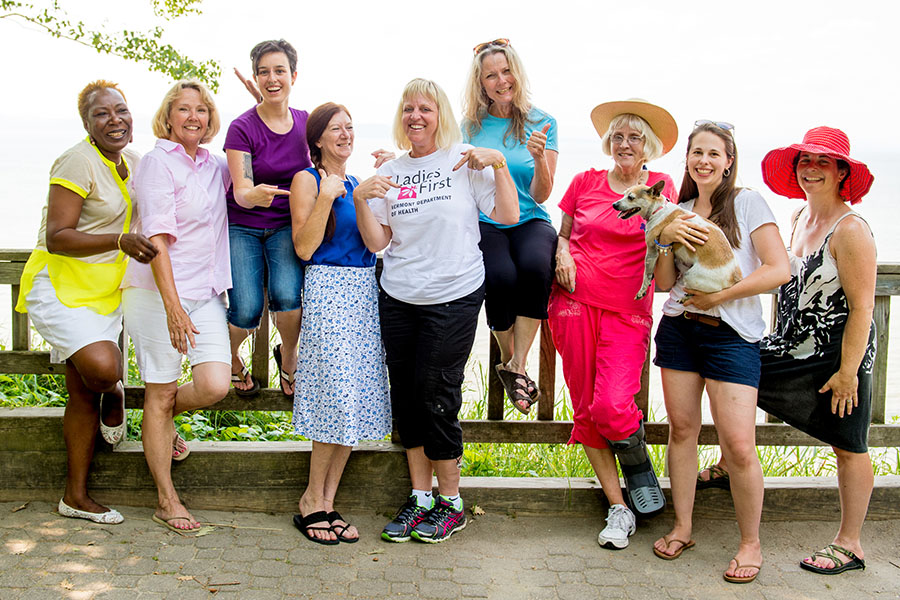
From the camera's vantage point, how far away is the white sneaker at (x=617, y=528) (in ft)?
12.6

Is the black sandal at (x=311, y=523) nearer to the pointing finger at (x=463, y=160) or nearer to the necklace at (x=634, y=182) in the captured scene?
the pointing finger at (x=463, y=160)

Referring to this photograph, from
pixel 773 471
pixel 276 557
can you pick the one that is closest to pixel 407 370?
pixel 276 557

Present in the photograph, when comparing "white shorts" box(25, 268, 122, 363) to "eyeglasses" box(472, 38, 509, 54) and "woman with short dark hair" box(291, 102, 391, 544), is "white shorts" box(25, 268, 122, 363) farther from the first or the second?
"eyeglasses" box(472, 38, 509, 54)

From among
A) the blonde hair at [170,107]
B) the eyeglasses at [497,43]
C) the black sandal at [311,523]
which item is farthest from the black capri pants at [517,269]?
the blonde hair at [170,107]

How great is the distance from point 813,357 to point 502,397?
1544 millimetres

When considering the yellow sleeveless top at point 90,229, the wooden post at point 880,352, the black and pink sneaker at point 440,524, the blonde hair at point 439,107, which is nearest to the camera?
the yellow sleeveless top at point 90,229

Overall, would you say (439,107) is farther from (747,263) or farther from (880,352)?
(880,352)

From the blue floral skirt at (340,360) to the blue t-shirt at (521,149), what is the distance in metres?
0.78

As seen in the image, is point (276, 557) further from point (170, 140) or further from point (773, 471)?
point (773, 471)

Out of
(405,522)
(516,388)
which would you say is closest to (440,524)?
(405,522)

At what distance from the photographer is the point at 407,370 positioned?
3.84 metres

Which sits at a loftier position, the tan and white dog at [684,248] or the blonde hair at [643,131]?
the blonde hair at [643,131]

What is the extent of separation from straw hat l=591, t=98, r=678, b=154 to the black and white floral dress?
816 mm

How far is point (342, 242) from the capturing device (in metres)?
3.83
